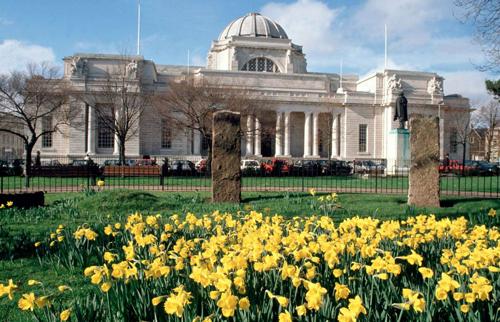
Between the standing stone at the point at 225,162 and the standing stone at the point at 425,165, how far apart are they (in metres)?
4.74

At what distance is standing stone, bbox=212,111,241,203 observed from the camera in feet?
35.0

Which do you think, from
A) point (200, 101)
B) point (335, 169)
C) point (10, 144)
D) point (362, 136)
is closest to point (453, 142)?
point (362, 136)

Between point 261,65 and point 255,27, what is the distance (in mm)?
11236

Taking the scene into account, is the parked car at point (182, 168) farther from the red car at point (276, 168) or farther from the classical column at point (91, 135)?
the classical column at point (91, 135)

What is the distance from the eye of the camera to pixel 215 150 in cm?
1066

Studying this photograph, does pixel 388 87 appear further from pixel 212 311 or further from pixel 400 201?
pixel 212 311

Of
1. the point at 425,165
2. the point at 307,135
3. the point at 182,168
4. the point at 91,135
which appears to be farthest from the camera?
the point at 307,135

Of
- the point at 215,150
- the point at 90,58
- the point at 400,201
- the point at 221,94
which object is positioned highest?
the point at 90,58

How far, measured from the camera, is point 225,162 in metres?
10.7

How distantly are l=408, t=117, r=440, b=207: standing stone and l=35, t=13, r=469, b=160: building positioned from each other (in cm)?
3339

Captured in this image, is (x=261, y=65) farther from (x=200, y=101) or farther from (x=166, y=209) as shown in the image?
(x=166, y=209)

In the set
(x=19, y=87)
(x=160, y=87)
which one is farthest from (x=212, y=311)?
(x=160, y=87)

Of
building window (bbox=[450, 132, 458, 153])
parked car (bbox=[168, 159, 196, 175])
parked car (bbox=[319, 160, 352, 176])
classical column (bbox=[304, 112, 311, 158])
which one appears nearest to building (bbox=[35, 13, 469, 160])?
classical column (bbox=[304, 112, 311, 158])

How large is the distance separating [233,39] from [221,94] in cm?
2657
